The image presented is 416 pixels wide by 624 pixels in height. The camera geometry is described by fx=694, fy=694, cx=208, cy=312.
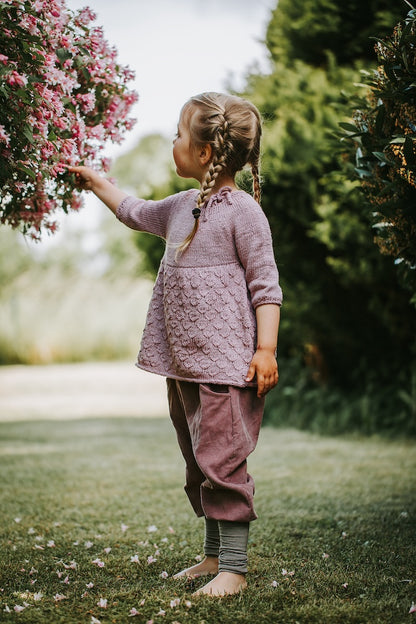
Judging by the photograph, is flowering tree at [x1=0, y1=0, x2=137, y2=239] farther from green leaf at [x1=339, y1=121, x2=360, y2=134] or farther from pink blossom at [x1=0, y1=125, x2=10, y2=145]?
green leaf at [x1=339, y1=121, x2=360, y2=134]

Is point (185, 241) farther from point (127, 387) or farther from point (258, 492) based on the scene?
point (127, 387)

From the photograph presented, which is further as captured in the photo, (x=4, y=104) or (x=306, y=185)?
(x=306, y=185)

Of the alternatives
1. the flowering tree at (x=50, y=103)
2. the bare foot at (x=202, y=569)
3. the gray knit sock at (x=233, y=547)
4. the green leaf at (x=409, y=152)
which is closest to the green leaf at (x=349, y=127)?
the green leaf at (x=409, y=152)

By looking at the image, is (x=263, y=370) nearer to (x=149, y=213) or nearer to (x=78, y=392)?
(x=149, y=213)

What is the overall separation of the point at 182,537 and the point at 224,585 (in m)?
0.88

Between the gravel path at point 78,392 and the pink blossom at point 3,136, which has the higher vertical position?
the pink blossom at point 3,136

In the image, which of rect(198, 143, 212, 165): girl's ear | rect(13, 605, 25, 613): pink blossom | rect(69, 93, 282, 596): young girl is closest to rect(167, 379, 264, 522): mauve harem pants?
rect(69, 93, 282, 596): young girl

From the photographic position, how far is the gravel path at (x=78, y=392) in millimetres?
9062

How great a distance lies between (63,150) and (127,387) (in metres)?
Answer: 9.66

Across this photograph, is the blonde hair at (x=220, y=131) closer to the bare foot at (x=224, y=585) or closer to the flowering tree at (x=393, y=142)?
the flowering tree at (x=393, y=142)

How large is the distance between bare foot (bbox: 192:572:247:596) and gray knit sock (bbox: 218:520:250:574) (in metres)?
0.02

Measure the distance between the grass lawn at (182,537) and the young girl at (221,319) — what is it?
0.70 ft

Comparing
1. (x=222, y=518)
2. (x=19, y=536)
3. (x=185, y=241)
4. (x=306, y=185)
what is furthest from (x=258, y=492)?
(x=306, y=185)

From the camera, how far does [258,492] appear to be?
4.32 m
